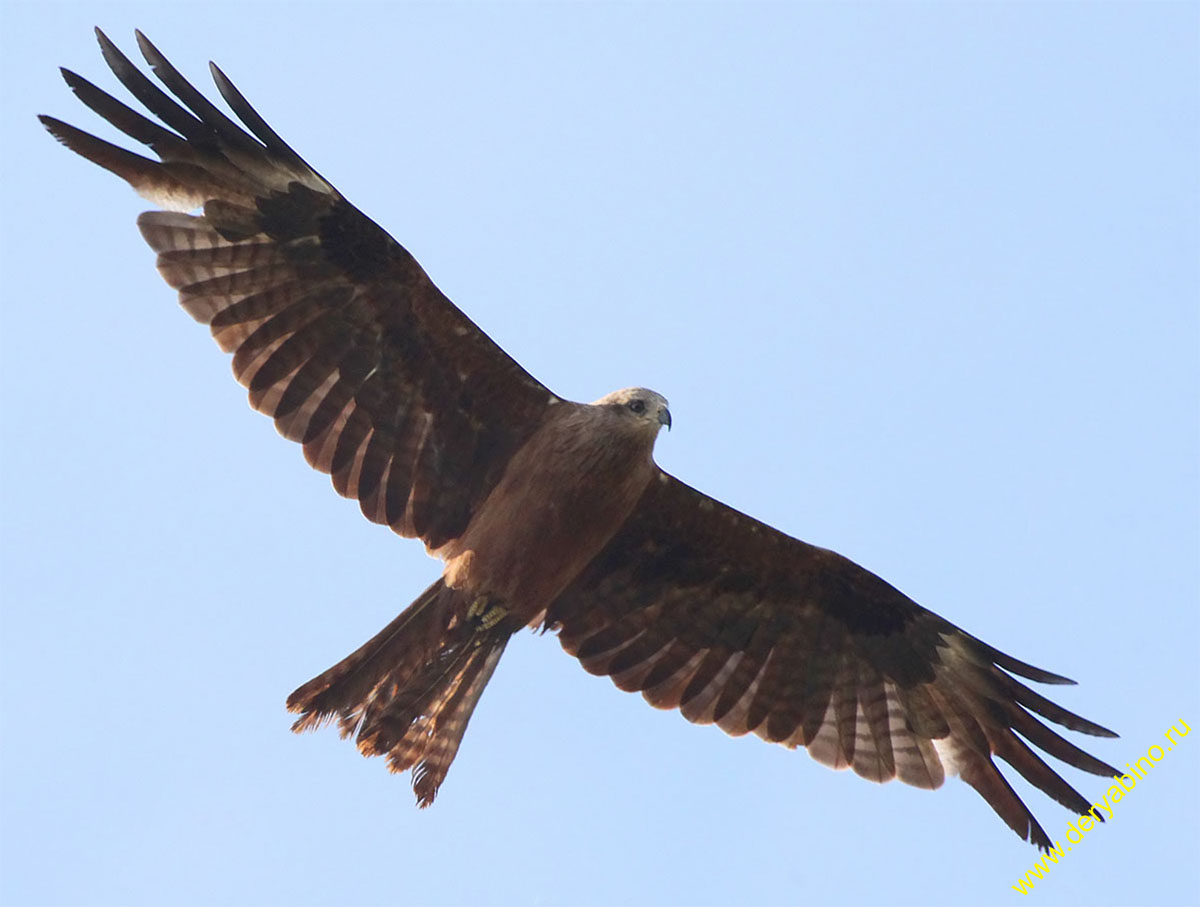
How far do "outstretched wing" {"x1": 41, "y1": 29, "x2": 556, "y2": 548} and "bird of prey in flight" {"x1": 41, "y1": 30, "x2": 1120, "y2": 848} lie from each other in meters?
0.01

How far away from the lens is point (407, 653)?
959 cm

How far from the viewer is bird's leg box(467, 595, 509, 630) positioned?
9648 millimetres

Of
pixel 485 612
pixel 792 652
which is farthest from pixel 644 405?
pixel 792 652

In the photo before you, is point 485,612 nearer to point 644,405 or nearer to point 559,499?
point 559,499

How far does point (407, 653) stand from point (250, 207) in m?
2.59

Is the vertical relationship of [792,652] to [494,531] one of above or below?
above

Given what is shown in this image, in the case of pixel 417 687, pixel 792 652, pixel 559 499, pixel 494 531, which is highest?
pixel 792 652

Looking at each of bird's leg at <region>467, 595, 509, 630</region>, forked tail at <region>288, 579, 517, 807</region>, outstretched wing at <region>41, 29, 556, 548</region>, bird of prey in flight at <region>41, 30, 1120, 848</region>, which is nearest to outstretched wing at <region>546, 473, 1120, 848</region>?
bird of prey in flight at <region>41, 30, 1120, 848</region>

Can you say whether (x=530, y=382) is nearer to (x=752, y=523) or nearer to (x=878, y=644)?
(x=752, y=523)

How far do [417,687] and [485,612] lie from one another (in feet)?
1.84

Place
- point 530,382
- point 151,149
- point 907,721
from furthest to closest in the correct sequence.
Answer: point 907,721 → point 530,382 → point 151,149

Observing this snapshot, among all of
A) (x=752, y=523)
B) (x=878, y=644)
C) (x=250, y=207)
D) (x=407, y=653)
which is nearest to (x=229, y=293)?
(x=250, y=207)

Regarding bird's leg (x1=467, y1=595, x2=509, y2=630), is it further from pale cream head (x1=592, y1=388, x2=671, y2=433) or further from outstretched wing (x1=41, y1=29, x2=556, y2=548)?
pale cream head (x1=592, y1=388, x2=671, y2=433)

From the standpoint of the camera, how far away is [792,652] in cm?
1053
